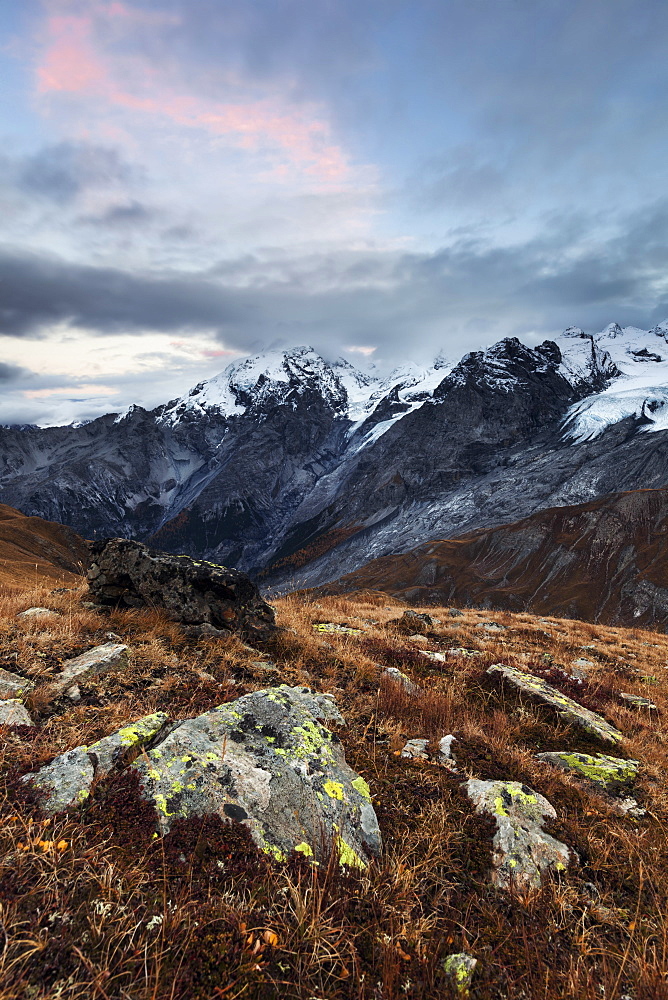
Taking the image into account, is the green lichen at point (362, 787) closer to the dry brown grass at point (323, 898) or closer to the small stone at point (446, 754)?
the dry brown grass at point (323, 898)

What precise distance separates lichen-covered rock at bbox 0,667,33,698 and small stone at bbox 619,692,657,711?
11.0m

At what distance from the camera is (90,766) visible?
387 cm

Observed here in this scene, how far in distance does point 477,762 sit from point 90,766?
4304mm

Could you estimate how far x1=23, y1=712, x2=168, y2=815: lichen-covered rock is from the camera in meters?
3.47

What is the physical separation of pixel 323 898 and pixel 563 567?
148 meters

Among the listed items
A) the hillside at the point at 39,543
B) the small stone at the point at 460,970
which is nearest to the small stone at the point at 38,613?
the small stone at the point at 460,970

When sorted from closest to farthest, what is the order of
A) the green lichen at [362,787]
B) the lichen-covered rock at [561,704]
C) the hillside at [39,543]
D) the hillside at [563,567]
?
the green lichen at [362,787], the lichen-covered rock at [561,704], the hillside at [39,543], the hillside at [563,567]

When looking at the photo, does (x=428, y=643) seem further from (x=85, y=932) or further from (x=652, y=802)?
(x=85, y=932)

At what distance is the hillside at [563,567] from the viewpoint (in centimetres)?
11444

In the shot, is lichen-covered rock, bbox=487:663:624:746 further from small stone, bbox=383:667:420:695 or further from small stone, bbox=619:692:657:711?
small stone, bbox=619:692:657:711

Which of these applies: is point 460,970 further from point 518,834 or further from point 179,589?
point 179,589

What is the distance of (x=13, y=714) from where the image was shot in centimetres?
479

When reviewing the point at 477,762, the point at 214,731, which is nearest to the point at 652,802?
the point at 477,762

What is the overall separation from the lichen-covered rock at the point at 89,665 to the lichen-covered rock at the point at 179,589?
214cm
